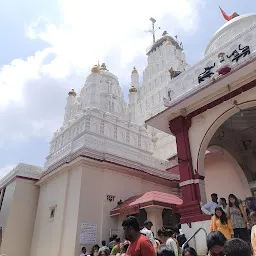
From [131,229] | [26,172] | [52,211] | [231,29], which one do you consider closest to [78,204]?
[52,211]

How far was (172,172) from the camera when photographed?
19.4m

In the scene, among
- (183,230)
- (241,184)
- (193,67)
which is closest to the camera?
(183,230)

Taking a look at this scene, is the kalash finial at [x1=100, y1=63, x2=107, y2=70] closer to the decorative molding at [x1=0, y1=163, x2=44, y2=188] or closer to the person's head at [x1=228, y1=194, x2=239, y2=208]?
the decorative molding at [x1=0, y1=163, x2=44, y2=188]

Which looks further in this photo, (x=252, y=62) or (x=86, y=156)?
(x=86, y=156)

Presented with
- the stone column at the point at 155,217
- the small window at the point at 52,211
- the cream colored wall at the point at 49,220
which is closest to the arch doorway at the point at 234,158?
the stone column at the point at 155,217

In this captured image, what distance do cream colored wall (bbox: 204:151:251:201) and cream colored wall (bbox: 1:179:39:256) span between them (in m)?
11.8

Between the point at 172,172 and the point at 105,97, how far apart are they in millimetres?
8715

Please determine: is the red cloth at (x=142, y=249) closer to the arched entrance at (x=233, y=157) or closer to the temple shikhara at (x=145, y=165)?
the temple shikhara at (x=145, y=165)

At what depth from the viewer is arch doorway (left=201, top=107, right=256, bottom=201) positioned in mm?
11938

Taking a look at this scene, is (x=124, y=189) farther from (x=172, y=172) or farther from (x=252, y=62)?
(x=252, y=62)

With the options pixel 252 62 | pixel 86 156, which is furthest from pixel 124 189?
pixel 252 62

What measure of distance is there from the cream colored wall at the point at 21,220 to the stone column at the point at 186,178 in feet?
41.6

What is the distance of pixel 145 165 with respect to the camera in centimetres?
1761

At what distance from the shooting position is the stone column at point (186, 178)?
8502 millimetres
